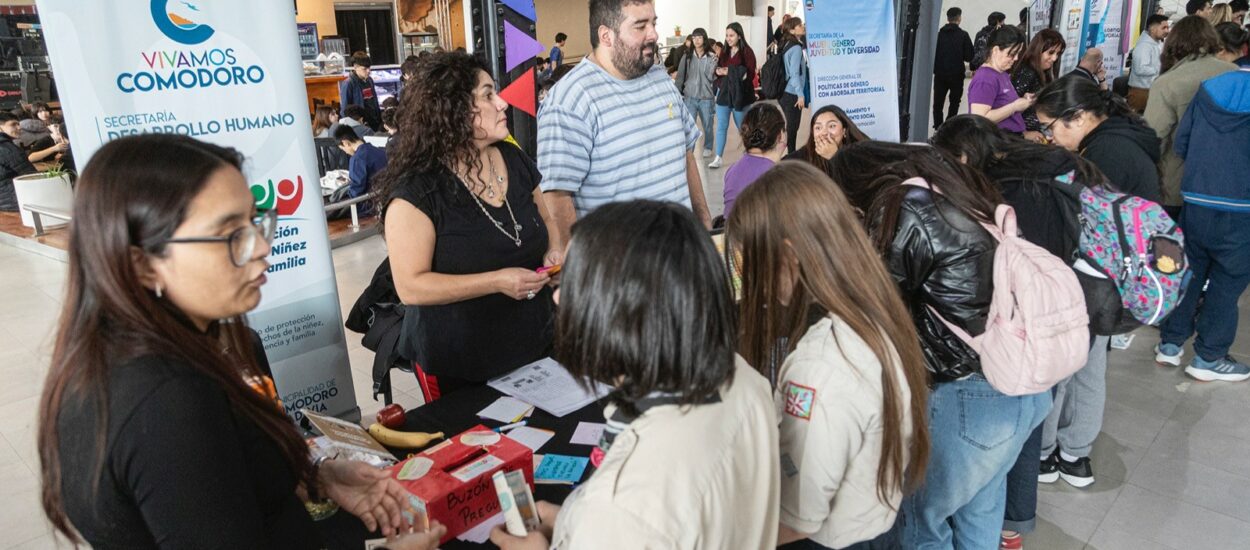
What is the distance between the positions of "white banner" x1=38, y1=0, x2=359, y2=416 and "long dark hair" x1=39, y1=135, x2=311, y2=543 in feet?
3.62

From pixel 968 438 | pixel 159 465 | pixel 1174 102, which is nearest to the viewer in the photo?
pixel 159 465

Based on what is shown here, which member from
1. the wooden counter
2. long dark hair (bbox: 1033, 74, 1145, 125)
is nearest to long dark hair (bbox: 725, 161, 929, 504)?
long dark hair (bbox: 1033, 74, 1145, 125)

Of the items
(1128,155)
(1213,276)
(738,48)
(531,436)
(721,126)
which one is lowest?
(1213,276)

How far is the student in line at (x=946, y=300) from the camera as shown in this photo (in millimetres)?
1715

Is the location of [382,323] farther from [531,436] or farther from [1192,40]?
[1192,40]

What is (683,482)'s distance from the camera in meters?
0.95

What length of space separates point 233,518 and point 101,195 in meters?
0.42

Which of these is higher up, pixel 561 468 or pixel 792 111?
pixel 792 111

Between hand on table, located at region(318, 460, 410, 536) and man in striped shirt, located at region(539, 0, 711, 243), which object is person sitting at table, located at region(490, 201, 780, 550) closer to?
hand on table, located at region(318, 460, 410, 536)

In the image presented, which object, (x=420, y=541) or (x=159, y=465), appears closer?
(x=159, y=465)

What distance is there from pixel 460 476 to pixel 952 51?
9517mm

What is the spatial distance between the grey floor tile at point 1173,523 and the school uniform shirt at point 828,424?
183 cm

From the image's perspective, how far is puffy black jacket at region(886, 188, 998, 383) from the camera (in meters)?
1.70

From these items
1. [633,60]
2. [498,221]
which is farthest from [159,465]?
[633,60]
